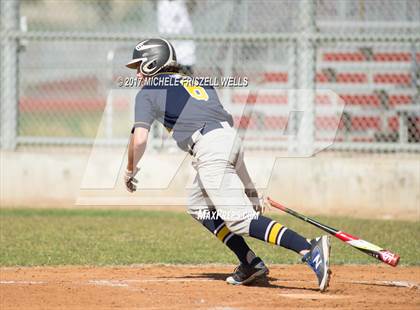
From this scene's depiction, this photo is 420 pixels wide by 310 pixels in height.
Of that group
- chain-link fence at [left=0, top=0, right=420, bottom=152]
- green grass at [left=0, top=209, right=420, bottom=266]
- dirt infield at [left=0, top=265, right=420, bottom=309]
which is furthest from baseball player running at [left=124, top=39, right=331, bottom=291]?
chain-link fence at [left=0, top=0, right=420, bottom=152]

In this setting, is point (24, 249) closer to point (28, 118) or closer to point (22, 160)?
point (22, 160)

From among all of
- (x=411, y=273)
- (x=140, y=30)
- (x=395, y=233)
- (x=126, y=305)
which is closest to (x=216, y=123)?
(x=126, y=305)

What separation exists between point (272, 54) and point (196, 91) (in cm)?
712

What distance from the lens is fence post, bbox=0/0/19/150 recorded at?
12531 mm

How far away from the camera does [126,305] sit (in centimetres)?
634

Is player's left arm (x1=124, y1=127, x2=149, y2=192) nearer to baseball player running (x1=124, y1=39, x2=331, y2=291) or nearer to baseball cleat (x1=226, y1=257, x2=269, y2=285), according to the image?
baseball player running (x1=124, y1=39, x2=331, y2=291)

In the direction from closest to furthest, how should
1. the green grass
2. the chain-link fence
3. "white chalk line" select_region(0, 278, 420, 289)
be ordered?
"white chalk line" select_region(0, 278, 420, 289) < the green grass < the chain-link fence

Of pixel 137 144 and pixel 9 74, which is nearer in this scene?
pixel 137 144

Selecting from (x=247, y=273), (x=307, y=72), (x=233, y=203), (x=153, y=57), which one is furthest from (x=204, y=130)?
(x=307, y=72)

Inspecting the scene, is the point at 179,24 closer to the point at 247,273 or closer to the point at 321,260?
the point at 247,273

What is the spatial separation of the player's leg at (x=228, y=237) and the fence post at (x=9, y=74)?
227 inches

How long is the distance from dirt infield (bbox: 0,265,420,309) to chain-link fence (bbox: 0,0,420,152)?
14.7ft

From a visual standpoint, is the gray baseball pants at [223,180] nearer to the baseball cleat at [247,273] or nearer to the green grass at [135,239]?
the baseball cleat at [247,273]

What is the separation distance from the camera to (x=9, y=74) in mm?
12648
